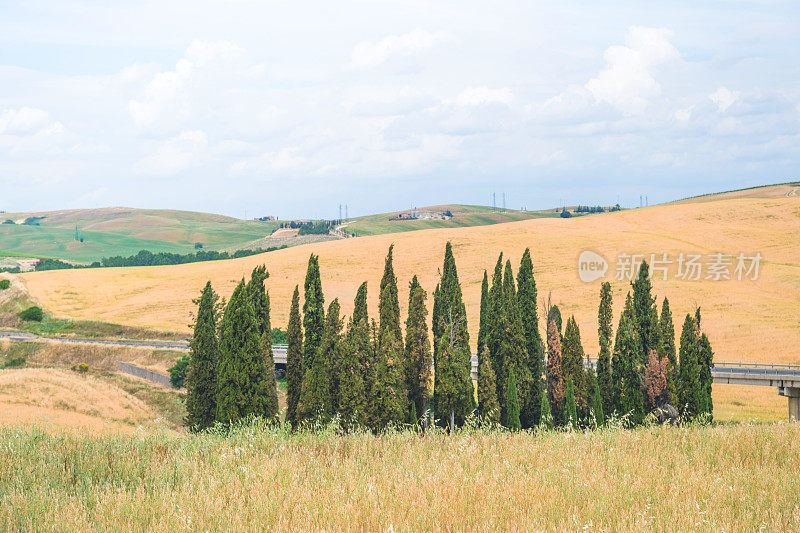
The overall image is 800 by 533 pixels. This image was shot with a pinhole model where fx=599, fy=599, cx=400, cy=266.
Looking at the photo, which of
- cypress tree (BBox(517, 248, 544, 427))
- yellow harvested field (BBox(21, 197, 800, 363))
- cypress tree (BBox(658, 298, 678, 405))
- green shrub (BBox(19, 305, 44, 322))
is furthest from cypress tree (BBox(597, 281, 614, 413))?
green shrub (BBox(19, 305, 44, 322))

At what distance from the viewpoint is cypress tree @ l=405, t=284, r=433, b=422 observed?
39719mm

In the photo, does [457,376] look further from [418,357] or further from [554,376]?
[554,376]

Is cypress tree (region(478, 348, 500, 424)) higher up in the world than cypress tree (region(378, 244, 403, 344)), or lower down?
lower down

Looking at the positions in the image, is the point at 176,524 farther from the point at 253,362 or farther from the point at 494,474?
the point at 253,362

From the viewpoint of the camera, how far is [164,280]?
106 metres

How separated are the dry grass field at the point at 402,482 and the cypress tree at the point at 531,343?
3298 centimetres

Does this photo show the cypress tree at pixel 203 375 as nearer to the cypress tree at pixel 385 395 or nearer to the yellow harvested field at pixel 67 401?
the yellow harvested field at pixel 67 401

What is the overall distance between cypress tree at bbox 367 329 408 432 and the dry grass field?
2177 centimetres

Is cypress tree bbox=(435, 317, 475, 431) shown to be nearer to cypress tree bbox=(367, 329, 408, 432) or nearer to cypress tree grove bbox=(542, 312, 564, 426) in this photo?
cypress tree bbox=(367, 329, 408, 432)

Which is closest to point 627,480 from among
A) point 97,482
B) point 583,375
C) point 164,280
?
point 97,482

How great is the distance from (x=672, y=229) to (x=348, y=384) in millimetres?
99173

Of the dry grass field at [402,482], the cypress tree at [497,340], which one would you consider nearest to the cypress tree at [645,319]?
the cypress tree at [497,340]

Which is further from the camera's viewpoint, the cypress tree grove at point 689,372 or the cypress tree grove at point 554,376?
the cypress tree grove at point 554,376

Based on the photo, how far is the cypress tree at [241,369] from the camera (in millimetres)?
29281
